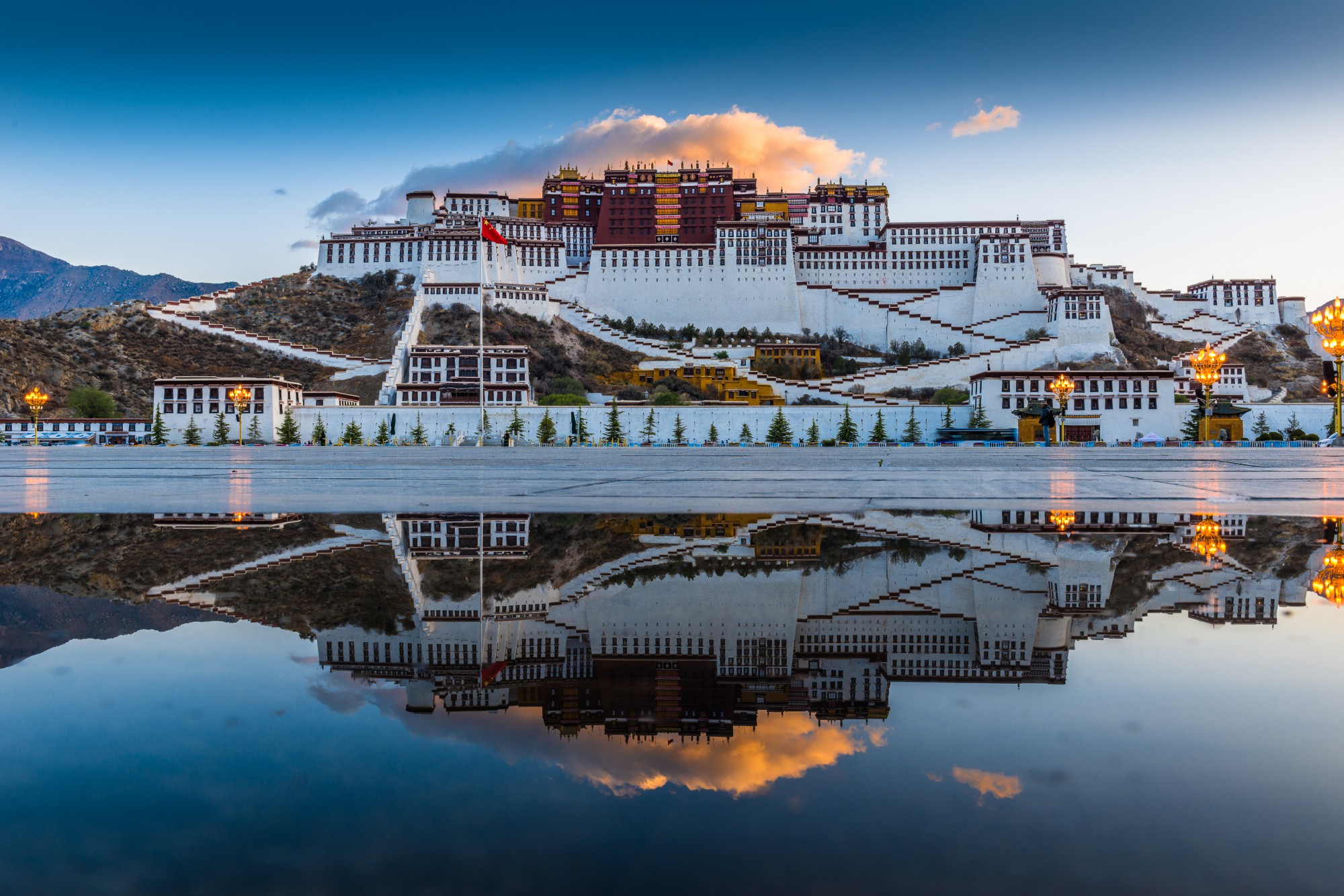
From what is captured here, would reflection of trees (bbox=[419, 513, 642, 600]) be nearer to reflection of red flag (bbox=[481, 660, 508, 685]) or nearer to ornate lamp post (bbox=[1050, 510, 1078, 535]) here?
reflection of red flag (bbox=[481, 660, 508, 685])

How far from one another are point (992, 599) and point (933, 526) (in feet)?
10.2

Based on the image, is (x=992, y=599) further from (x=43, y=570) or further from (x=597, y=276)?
(x=597, y=276)

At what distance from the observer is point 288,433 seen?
56.6 meters

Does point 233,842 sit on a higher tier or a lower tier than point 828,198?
lower

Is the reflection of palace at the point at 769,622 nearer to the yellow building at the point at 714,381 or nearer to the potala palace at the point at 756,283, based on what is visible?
the potala palace at the point at 756,283

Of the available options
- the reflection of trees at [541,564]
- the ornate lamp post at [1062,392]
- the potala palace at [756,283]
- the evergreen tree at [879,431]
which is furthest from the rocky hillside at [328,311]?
the reflection of trees at [541,564]

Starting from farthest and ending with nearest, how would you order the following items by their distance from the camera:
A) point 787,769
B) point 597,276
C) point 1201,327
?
point 1201,327 → point 597,276 → point 787,769

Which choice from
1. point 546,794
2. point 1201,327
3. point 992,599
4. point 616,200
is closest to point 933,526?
point 992,599

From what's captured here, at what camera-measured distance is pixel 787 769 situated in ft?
6.57

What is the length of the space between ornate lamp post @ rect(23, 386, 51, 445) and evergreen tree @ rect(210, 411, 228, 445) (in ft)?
30.4

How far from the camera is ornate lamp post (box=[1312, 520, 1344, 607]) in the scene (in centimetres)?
404

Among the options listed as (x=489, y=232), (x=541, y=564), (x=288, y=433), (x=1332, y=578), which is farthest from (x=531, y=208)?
(x=1332, y=578)

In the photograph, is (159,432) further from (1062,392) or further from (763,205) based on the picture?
(763,205)

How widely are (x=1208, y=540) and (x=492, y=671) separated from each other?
519cm
